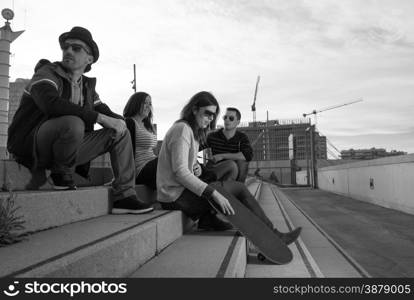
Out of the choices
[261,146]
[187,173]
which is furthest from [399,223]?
[261,146]

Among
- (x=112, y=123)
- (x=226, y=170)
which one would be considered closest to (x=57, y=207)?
(x=112, y=123)

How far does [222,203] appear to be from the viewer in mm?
2396

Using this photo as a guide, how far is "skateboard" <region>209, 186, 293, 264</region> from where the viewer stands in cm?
241

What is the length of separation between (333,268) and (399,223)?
4.70 metres

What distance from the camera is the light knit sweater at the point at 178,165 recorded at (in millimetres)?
2479

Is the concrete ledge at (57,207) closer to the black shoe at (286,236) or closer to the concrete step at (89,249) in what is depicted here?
the concrete step at (89,249)

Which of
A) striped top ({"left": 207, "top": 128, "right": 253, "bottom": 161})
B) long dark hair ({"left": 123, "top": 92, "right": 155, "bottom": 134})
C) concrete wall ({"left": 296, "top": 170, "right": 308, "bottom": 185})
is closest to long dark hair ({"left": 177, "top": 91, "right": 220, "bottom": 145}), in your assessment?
long dark hair ({"left": 123, "top": 92, "right": 155, "bottom": 134})

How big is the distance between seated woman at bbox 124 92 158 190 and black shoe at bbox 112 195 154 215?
90 cm

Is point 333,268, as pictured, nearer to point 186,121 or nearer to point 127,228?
point 186,121

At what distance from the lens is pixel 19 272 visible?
3.37 ft

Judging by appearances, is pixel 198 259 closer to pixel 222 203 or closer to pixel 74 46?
pixel 222 203

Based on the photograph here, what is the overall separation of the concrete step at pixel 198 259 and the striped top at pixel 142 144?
1228 mm

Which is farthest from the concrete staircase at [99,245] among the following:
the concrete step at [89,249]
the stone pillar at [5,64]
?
the stone pillar at [5,64]

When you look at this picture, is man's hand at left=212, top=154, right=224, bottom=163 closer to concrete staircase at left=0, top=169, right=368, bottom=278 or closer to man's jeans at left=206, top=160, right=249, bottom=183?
man's jeans at left=206, top=160, right=249, bottom=183
